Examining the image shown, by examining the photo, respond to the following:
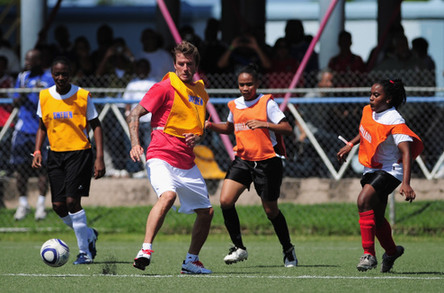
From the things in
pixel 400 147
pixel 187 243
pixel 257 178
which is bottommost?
pixel 187 243

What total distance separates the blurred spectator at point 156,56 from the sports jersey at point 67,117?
4833 mm

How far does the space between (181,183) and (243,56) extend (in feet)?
22.0

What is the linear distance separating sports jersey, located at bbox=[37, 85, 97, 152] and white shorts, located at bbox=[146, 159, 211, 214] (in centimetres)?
156

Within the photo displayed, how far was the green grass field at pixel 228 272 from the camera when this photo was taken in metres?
7.36

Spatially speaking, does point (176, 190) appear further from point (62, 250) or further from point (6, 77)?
point (6, 77)

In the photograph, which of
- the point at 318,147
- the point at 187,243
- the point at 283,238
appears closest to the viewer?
the point at 283,238

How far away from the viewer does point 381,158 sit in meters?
8.48

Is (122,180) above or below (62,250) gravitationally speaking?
below

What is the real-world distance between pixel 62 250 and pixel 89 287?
1018 millimetres

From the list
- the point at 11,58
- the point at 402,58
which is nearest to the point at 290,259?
the point at 402,58

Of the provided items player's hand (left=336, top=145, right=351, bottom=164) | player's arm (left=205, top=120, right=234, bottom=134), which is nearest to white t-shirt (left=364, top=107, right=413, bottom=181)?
player's hand (left=336, top=145, right=351, bottom=164)

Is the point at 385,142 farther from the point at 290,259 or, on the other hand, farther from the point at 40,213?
the point at 40,213

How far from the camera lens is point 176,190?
26.8 feet

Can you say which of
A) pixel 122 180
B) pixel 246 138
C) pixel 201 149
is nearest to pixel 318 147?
pixel 201 149
